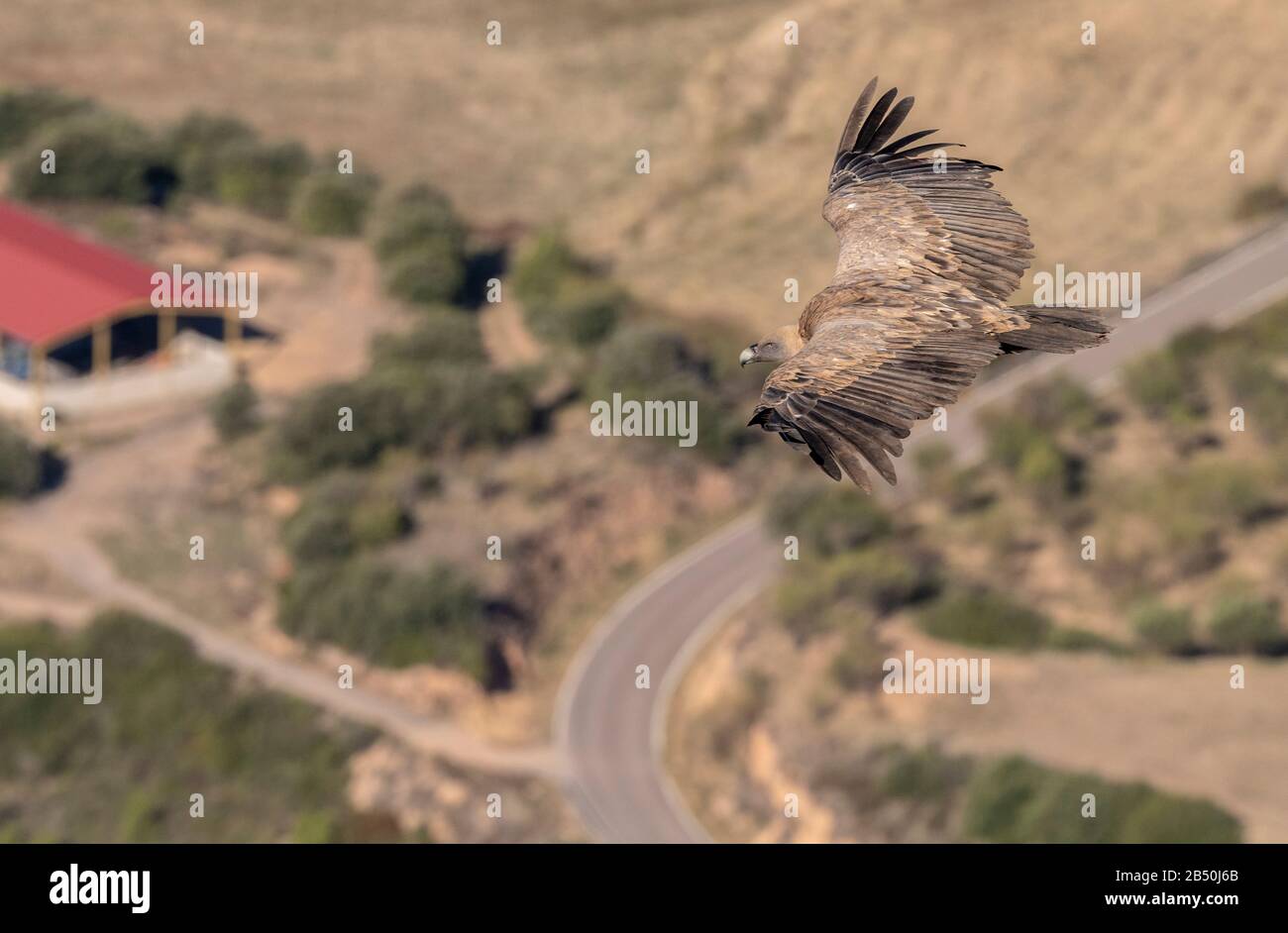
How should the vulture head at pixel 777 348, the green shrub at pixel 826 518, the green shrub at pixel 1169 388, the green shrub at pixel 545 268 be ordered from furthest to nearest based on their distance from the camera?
1. the green shrub at pixel 545 268
2. the green shrub at pixel 1169 388
3. the green shrub at pixel 826 518
4. the vulture head at pixel 777 348

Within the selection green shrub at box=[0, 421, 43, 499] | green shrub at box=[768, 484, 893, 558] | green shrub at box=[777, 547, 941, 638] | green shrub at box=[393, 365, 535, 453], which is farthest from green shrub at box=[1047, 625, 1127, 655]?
green shrub at box=[0, 421, 43, 499]

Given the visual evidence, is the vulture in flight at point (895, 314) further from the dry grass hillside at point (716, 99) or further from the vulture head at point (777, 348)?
the dry grass hillside at point (716, 99)

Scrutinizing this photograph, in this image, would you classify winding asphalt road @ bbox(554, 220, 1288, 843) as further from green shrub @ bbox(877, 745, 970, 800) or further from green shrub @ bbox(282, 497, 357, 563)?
green shrub @ bbox(282, 497, 357, 563)

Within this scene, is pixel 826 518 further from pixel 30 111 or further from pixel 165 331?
pixel 30 111

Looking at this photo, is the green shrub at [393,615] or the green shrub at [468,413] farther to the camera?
the green shrub at [468,413]

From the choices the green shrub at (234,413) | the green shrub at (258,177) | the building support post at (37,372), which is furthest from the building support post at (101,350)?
the green shrub at (258,177)

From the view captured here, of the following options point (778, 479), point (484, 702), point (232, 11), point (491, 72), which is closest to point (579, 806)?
point (484, 702)
